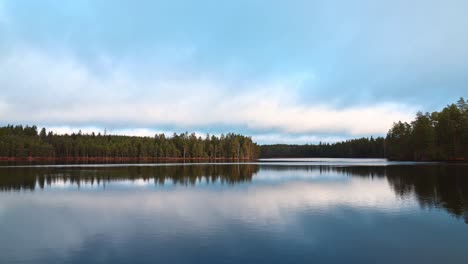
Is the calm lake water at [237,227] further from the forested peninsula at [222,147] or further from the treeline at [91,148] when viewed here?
the treeline at [91,148]

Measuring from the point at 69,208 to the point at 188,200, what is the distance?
9201 millimetres

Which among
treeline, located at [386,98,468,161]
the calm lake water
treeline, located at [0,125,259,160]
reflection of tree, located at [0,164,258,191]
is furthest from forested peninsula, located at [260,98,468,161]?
treeline, located at [0,125,259,160]

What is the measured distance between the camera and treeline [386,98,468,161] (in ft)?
311

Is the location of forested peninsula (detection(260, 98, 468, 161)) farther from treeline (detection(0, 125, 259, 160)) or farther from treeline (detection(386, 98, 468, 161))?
treeline (detection(0, 125, 259, 160))

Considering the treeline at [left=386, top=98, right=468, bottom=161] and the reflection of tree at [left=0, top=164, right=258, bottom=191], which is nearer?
the reflection of tree at [left=0, top=164, right=258, bottom=191]

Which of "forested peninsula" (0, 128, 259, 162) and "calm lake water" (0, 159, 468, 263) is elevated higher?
"forested peninsula" (0, 128, 259, 162)

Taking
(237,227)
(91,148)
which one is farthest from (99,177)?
(91,148)

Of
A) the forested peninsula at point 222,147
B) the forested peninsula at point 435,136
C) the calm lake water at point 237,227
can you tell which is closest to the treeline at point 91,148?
the forested peninsula at point 222,147

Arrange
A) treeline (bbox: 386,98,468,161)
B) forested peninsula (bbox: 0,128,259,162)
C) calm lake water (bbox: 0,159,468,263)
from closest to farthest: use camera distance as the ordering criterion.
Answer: calm lake water (bbox: 0,159,468,263), treeline (bbox: 386,98,468,161), forested peninsula (bbox: 0,128,259,162)

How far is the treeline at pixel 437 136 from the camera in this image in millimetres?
94938

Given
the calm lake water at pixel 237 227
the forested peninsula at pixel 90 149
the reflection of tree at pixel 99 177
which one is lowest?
the calm lake water at pixel 237 227

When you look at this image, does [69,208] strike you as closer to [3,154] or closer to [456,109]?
[456,109]

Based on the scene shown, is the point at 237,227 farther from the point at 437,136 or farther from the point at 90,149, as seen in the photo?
the point at 90,149

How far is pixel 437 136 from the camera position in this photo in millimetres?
104250
